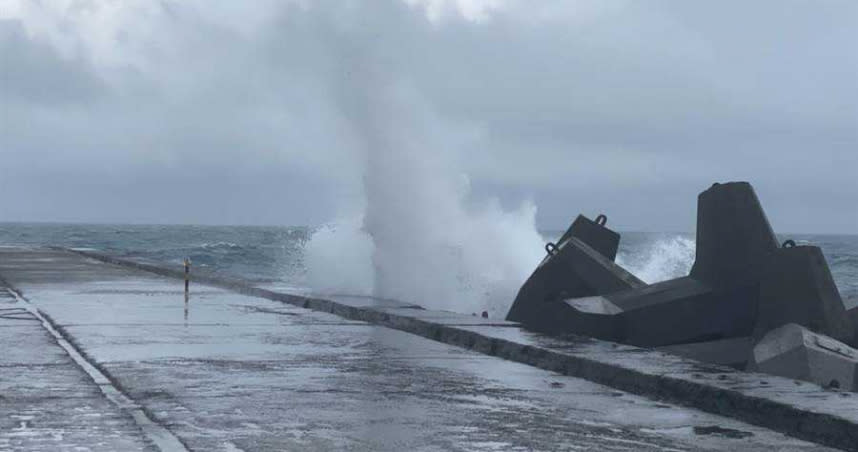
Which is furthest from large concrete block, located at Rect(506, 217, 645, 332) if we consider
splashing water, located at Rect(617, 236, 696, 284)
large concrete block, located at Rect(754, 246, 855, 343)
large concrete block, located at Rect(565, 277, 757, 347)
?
splashing water, located at Rect(617, 236, 696, 284)

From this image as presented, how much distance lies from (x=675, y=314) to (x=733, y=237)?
3.90ft

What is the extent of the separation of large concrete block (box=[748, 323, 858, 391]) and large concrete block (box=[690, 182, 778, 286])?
2205mm

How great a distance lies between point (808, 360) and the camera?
13570mm

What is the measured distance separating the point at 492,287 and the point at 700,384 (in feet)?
60.6

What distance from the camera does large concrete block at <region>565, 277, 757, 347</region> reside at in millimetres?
16250

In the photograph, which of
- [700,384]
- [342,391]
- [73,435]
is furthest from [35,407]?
[700,384]

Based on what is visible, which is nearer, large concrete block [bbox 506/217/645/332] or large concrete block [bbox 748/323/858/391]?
large concrete block [bbox 748/323/858/391]

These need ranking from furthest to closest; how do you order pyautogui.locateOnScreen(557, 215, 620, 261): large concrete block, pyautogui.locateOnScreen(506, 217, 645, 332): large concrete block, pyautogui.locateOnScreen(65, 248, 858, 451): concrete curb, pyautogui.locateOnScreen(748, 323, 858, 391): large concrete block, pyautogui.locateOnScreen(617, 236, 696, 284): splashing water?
1. pyautogui.locateOnScreen(617, 236, 696, 284): splashing water
2. pyautogui.locateOnScreen(557, 215, 620, 261): large concrete block
3. pyautogui.locateOnScreen(506, 217, 645, 332): large concrete block
4. pyautogui.locateOnScreen(748, 323, 858, 391): large concrete block
5. pyautogui.locateOnScreen(65, 248, 858, 451): concrete curb

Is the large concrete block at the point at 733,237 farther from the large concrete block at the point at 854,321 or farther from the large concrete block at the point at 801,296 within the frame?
the large concrete block at the point at 854,321

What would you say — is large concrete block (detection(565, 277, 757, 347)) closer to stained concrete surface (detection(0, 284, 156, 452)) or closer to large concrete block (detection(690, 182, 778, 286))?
large concrete block (detection(690, 182, 778, 286))

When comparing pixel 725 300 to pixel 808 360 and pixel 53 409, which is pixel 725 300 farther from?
pixel 53 409

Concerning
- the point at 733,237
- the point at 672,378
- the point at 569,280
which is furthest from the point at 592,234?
the point at 672,378

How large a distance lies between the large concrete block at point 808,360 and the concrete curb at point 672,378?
5.99ft

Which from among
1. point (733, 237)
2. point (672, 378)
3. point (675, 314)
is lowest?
point (672, 378)
